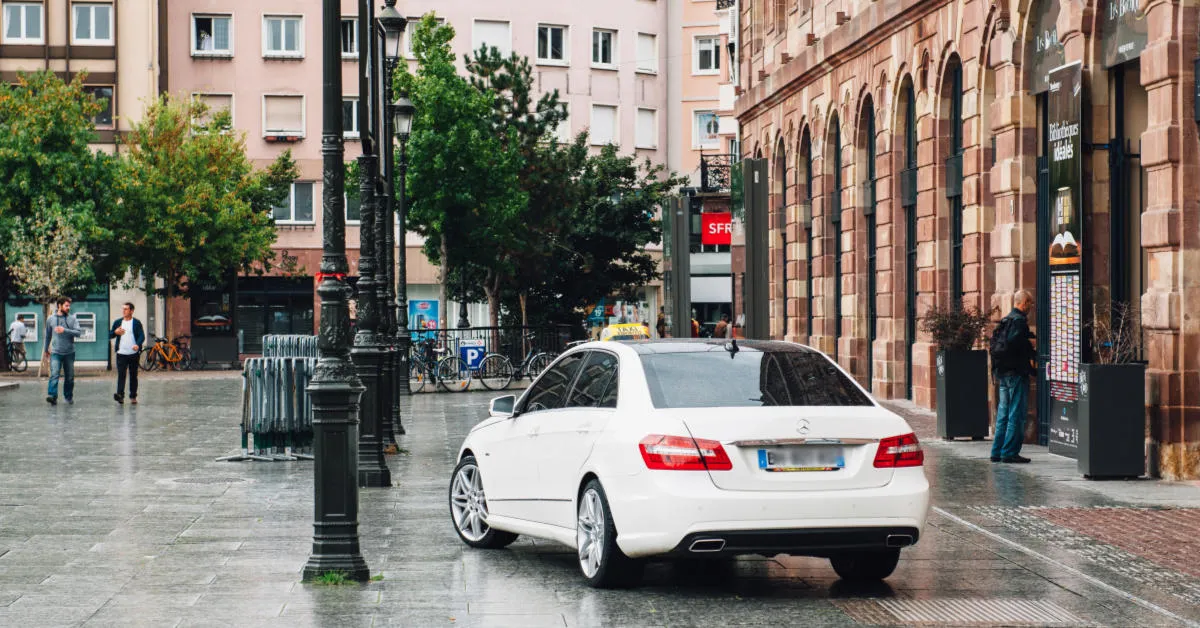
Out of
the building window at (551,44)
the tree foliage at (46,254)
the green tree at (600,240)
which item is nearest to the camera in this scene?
the tree foliage at (46,254)

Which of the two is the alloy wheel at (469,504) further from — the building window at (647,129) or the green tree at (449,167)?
the building window at (647,129)

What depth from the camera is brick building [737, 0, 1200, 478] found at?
16016mm

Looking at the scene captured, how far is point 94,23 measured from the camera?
5959 cm

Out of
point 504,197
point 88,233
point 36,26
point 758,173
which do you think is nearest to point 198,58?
point 36,26

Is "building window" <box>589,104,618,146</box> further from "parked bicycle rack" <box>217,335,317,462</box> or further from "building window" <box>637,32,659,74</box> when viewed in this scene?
"parked bicycle rack" <box>217,335,317,462</box>

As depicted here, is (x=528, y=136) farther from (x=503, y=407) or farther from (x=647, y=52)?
(x=503, y=407)

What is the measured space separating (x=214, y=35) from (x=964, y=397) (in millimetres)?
46618

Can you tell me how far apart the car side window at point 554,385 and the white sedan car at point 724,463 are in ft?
0.59

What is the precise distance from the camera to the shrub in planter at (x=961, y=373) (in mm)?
20562

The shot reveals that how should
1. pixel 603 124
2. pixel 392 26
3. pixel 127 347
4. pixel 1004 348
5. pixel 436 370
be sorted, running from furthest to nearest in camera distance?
pixel 603 124
pixel 436 370
pixel 127 347
pixel 392 26
pixel 1004 348

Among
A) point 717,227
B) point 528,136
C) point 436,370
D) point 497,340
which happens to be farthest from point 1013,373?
point 528,136

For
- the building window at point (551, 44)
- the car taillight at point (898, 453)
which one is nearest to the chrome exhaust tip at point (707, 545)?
the car taillight at point (898, 453)

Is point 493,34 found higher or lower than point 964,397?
higher

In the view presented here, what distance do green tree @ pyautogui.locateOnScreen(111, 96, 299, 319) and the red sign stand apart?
16368mm
